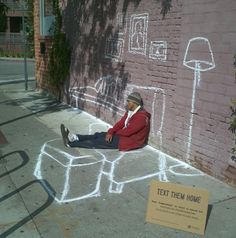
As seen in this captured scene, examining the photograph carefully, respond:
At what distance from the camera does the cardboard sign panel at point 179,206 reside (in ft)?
12.5

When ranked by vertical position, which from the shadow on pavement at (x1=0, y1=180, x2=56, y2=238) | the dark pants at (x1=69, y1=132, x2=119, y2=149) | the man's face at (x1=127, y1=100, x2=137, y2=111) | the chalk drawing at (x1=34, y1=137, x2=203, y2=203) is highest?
the man's face at (x1=127, y1=100, x2=137, y2=111)

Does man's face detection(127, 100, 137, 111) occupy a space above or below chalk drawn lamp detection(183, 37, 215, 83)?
below

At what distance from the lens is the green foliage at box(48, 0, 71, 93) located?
10219mm

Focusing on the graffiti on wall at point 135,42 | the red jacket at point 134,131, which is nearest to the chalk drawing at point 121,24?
the graffiti on wall at point 135,42

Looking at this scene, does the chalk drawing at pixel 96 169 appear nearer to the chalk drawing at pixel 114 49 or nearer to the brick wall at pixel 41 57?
the chalk drawing at pixel 114 49

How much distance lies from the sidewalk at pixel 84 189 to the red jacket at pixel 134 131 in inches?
5.9

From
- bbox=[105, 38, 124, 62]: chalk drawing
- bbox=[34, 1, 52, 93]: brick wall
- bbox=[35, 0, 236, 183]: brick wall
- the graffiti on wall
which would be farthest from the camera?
bbox=[34, 1, 52, 93]: brick wall

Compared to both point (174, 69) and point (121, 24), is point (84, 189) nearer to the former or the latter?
point (174, 69)

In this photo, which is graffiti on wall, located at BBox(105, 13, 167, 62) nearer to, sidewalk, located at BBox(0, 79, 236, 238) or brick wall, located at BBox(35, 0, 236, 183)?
brick wall, located at BBox(35, 0, 236, 183)

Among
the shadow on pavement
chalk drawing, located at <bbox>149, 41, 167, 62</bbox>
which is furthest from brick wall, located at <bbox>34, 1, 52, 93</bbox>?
the shadow on pavement

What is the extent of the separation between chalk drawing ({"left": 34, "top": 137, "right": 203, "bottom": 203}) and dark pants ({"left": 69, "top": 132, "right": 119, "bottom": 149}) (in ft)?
0.30

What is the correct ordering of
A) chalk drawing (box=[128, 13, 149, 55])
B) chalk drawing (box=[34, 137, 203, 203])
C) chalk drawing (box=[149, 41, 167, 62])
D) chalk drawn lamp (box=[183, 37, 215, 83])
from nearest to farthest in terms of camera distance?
chalk drawing (box=[34, 137, 203, 203])
chalk drawn lamp (box=[183, 37, 215, 83])
chalk drawing (box=[149, 41, 167, 62])
chalk drawing (box=[128, 13, 149, 55])

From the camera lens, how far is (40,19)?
11.9m

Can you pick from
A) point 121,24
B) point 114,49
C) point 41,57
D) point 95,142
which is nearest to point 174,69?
point 95,142
